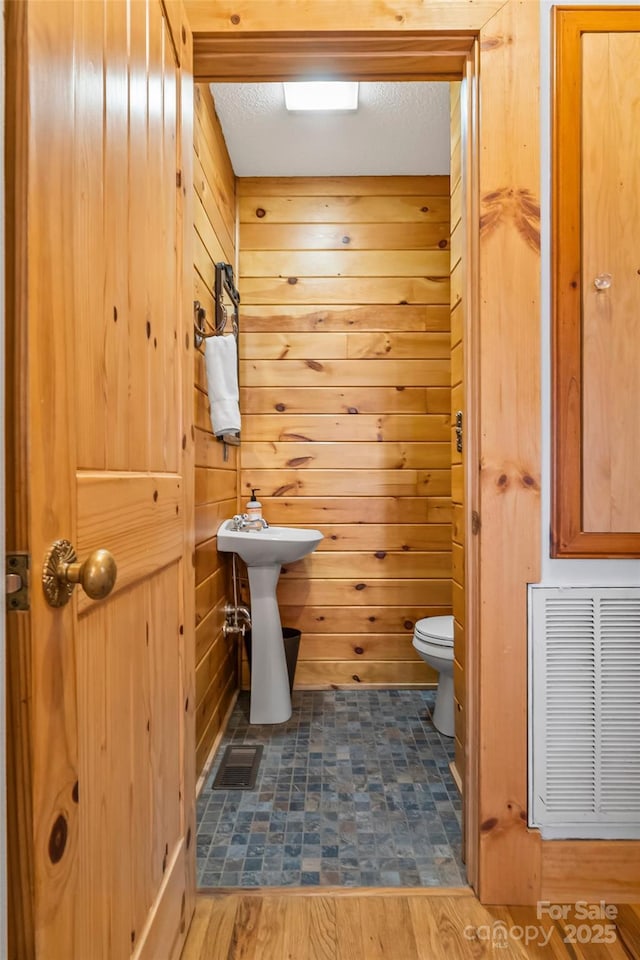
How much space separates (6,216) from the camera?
1.67 ft

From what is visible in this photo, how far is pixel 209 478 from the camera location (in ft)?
6.57

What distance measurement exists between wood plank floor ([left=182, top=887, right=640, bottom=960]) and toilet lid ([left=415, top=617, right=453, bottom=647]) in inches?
33.8

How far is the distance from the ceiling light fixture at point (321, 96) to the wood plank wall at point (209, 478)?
332mm

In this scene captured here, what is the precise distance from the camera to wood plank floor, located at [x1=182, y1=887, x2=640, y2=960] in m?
1.13

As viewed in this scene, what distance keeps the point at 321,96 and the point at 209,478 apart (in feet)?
5.31

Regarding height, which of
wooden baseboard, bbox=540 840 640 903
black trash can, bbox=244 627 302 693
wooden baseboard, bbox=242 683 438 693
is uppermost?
black trash can, bbox=244 627 302 693

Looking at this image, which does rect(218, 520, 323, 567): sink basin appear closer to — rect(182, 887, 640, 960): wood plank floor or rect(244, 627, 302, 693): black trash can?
rect(244, 627, 302, 693): black trash can

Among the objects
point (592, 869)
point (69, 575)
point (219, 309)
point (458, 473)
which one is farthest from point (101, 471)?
point (219, 309)

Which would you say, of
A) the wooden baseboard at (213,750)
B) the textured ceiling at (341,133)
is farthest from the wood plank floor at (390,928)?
the textured ceiling at (341,133)

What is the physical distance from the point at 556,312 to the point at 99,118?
3.41ft

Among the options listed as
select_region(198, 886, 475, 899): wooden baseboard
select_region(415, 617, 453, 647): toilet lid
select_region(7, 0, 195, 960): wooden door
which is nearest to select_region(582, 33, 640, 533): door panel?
select_region(7, 0, 195, 960): wooden door

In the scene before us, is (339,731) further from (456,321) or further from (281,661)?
(456,321)

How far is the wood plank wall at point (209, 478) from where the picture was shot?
1.81m

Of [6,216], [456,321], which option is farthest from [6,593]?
[456,321]
